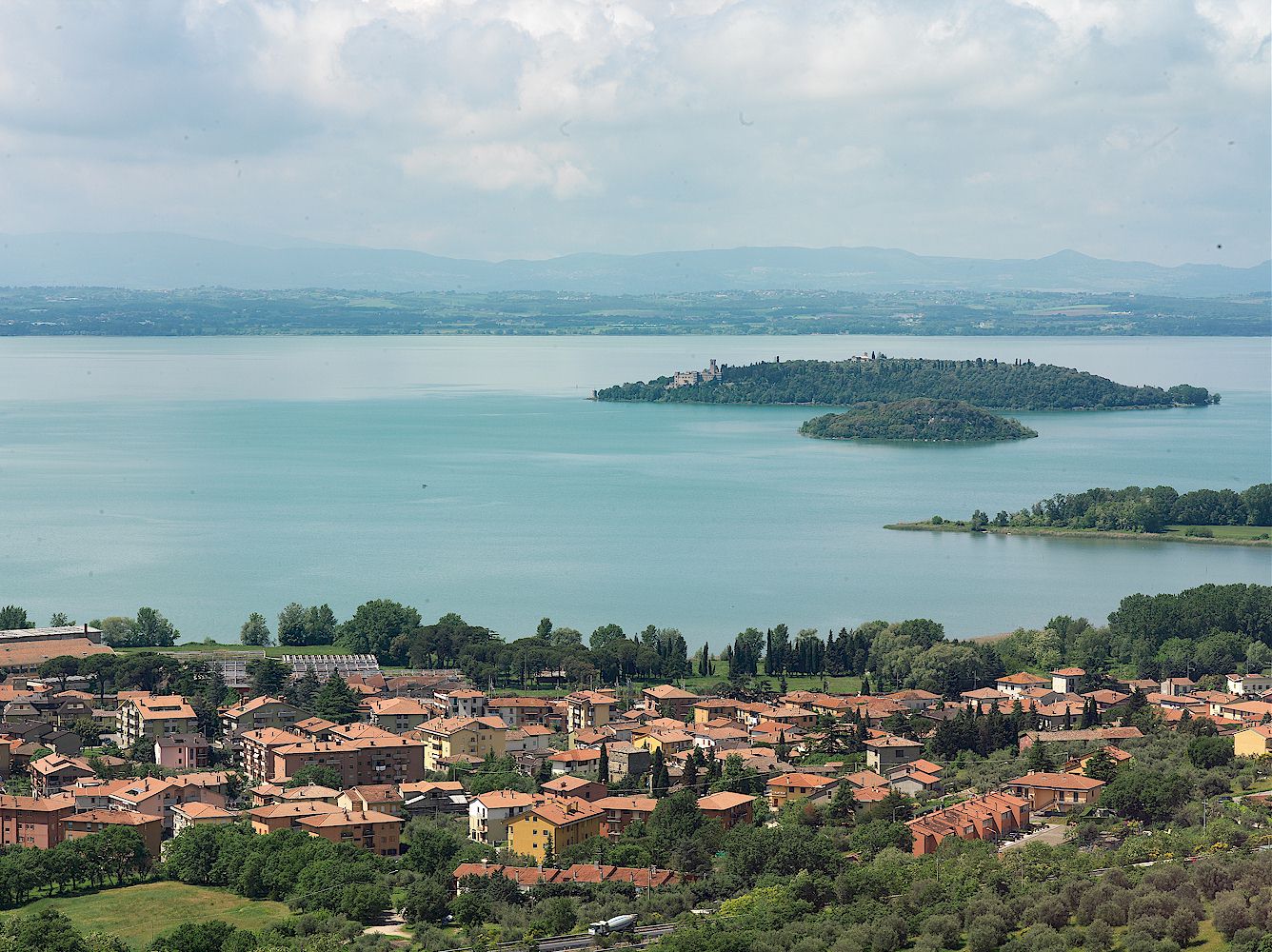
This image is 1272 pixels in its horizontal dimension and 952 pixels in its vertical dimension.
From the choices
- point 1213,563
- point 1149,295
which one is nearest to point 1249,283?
point 1149,295

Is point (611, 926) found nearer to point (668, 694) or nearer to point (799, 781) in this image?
point (799, 781)

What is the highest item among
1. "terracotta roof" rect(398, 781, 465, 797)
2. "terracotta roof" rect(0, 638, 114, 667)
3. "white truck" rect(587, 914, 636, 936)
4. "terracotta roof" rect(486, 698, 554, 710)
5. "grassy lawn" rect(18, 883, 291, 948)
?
"terracotta roof" rect(0, 638, 114, 667)

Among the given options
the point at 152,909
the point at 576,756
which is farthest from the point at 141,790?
the point at 576,756

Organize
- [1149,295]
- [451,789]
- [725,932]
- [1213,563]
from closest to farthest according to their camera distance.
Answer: [725,932]
[451,789]
[1213,563]
[1149,295]

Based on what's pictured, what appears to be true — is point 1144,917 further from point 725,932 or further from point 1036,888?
point 725,932

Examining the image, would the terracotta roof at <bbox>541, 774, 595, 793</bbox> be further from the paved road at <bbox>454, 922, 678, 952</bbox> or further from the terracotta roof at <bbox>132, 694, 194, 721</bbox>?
the terracotta roof at <bbox>132, 694, 194, 721</bbox>

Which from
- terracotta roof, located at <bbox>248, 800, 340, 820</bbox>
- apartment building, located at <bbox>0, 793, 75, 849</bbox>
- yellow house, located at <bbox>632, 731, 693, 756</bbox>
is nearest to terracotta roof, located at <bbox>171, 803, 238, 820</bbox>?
terracotta roof, located at <bbox>248, 800, 340, 820</bbox>
